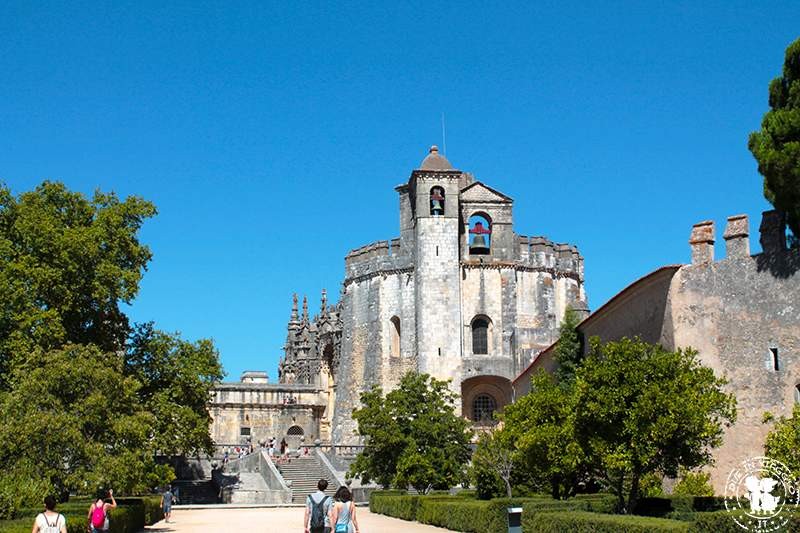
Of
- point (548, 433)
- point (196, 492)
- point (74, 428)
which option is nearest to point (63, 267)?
point (74, 428)

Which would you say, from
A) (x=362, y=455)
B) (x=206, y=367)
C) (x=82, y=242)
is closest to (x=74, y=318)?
(x=82, y=242)

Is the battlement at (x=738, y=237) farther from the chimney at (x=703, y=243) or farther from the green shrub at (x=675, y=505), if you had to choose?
the green shrub at (x=675, y=505)

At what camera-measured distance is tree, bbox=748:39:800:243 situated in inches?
1016

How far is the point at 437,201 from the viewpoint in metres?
57.0

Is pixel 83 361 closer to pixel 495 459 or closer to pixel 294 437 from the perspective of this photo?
pixel 495 459

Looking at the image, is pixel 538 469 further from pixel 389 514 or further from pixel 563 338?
pixel 563 338

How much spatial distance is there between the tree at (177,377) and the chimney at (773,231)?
25.0 m

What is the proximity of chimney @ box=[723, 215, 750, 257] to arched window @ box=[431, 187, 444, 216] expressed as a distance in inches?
1153

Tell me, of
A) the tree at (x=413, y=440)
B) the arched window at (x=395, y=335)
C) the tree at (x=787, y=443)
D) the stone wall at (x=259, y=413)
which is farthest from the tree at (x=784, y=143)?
the stone wall at (x=259, y=413)

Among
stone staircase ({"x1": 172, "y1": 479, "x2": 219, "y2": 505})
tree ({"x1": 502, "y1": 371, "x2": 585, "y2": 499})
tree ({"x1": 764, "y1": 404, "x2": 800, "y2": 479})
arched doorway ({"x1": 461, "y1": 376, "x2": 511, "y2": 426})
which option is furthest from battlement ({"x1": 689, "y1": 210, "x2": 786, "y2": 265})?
stone staircase ({"x1": 172, "y1": 479, "x2": 219, "y2": 505})

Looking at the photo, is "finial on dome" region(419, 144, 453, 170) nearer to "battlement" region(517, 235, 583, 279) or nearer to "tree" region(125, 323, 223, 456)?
"battlement" region(517, 235, 583, 279)

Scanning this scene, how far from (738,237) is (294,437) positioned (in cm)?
3943

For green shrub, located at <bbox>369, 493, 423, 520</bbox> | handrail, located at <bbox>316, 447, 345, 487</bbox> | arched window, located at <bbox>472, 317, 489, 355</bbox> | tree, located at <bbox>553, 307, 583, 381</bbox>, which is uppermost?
arched window, located at <bbox>472, 317, 489, 355</bbox>

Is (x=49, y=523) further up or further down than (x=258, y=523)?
further up
